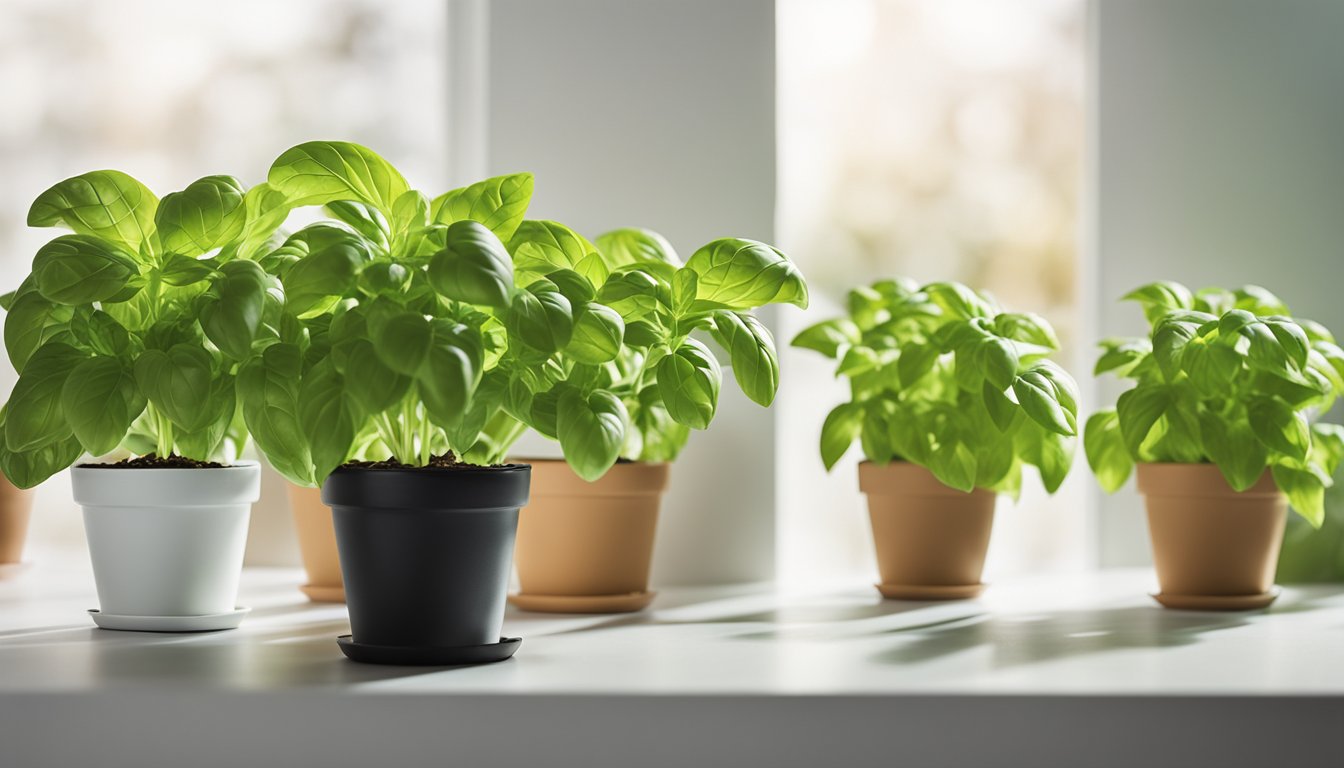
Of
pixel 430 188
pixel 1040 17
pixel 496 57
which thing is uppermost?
pixel 1040 17

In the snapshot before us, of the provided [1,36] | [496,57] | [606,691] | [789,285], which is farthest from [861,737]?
[1,36]

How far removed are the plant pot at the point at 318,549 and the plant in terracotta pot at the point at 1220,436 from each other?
0.87 m

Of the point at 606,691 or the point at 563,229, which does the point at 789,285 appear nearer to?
the point at 563,229

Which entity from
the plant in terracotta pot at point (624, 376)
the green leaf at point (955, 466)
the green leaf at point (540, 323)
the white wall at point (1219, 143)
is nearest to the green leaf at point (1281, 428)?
the green leaf at point (955, 466)

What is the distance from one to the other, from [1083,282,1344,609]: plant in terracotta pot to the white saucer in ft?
3.04

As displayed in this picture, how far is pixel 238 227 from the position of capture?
980 mm

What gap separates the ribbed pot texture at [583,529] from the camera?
1238mm

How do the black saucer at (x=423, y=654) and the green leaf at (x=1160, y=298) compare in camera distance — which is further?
the green leaf at (x=1160, y=298)

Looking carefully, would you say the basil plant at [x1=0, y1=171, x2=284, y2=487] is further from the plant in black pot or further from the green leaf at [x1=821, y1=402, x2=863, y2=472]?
the green leaf at [x1=821, y1=402, x2=863, y2=472]

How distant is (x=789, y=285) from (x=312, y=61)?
95 cm

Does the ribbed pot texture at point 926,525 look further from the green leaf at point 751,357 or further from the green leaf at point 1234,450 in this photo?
the green leaf at point 751,357

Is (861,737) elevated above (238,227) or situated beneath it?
situated beneath

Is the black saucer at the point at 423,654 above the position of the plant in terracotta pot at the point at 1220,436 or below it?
below

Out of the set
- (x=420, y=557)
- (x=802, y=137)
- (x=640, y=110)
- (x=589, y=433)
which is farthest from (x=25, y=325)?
(x=802, y=137)
